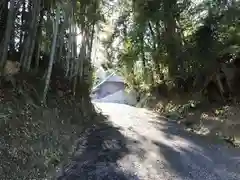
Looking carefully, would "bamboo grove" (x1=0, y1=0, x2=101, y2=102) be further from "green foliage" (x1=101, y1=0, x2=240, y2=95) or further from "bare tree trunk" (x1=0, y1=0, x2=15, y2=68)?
"green foliage" (x1=101, y1=0, x2=240, y2=95)

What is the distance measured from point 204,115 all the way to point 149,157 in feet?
17.1

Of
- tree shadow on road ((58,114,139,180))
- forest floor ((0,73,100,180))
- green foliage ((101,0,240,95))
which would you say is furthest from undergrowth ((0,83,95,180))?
green foliage ((101,0,240,95))

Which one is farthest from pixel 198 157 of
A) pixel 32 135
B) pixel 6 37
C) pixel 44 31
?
pixel 44 31

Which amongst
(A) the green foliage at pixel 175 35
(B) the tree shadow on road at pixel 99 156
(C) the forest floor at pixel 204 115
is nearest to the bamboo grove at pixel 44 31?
(B) the tree shadow on road at pixel 99 156

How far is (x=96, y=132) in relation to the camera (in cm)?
824

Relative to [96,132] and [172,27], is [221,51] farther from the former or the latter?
[96,132]

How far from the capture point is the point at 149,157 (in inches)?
245

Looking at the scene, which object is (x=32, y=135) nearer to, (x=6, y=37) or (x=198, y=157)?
(x=6, y=37)

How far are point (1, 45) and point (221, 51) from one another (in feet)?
21.8

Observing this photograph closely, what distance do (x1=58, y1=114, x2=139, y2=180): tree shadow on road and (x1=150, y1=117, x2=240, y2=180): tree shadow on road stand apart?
78 centimetres

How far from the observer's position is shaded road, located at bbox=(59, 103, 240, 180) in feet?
Answer: 17.6

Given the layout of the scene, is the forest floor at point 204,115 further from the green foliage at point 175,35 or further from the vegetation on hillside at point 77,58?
the green foliage at point 175,35

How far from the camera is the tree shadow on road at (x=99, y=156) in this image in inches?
205

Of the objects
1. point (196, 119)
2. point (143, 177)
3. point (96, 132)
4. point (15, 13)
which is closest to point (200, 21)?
point (196, 119)
